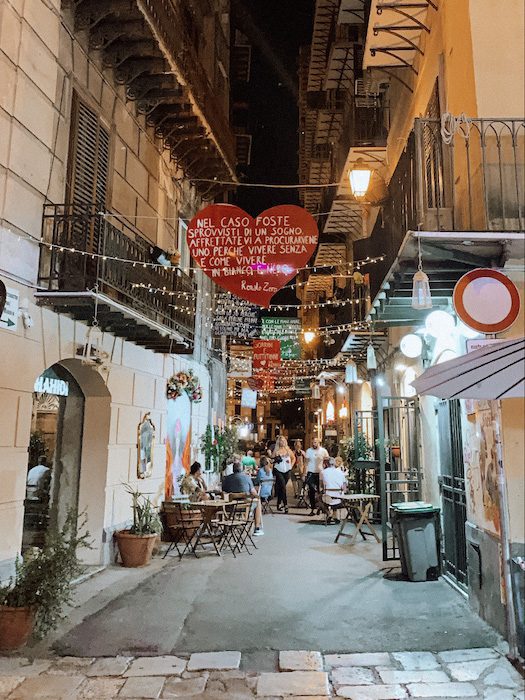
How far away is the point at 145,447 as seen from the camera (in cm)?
1120

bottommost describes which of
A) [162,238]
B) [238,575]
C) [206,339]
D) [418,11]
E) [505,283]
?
[238,575]

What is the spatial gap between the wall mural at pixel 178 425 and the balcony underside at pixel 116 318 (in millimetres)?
1073

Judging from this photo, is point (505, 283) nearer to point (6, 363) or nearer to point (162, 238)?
point (6, 363)

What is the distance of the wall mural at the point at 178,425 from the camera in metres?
12.7

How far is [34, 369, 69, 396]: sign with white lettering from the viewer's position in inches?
348

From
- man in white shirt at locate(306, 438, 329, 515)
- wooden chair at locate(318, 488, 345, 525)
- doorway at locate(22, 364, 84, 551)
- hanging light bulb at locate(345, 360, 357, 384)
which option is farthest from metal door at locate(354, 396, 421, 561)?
doorway at locate(22, 364, 84, 551)

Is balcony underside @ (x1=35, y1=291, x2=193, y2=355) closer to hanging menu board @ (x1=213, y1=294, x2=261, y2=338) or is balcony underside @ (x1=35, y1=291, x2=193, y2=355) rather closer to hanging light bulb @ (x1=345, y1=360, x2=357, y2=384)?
hanging menu board @ (x1=213, y1=294, x2=261, y2=338)

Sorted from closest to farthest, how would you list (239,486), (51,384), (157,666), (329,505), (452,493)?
(157,666) → (452,493) → (51,384) → (239,486) → (329,505)

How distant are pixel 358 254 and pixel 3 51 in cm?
726

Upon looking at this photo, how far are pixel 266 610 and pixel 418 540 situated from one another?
2.71 meters

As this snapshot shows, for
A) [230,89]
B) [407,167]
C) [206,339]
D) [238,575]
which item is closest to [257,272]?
[407,167]

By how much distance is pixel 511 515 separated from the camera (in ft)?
19.4

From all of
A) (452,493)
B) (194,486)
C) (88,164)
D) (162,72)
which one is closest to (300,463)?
(194,486)

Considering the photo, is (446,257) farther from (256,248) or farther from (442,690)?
(442,690)
